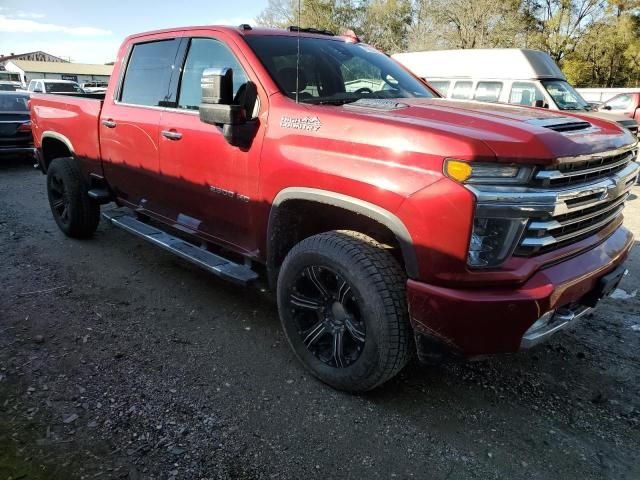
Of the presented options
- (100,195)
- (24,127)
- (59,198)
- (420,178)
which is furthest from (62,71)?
(420,178)

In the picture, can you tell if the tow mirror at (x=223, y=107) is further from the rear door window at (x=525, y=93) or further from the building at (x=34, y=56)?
the building at (x=34, y=56)

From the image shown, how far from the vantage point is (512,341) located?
2.24 meters

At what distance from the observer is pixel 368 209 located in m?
2.39

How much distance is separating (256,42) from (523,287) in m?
2.31

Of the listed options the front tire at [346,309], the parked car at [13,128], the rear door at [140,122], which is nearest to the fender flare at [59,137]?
the rear door at [140,122]

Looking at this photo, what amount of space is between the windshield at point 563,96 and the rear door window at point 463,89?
1.54 meters

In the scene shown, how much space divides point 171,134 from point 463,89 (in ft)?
29.4

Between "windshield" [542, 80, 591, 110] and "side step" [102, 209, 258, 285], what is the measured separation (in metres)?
8.55

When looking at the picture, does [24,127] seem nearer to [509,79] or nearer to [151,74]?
[151,74]

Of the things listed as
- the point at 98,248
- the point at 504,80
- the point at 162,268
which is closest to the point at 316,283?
the point at 162,268

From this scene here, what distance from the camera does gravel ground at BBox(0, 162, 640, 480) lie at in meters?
2.31

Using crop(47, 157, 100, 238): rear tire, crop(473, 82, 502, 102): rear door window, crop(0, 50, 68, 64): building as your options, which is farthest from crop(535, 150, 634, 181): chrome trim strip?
crop(0, 50, 68, 64): building

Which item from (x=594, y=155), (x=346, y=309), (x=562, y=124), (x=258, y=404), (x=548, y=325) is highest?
(x=562, y=124)

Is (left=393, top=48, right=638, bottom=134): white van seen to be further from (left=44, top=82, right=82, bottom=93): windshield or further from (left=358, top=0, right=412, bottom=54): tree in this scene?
(left=358, top=0, right=412, bottom=54): tree
